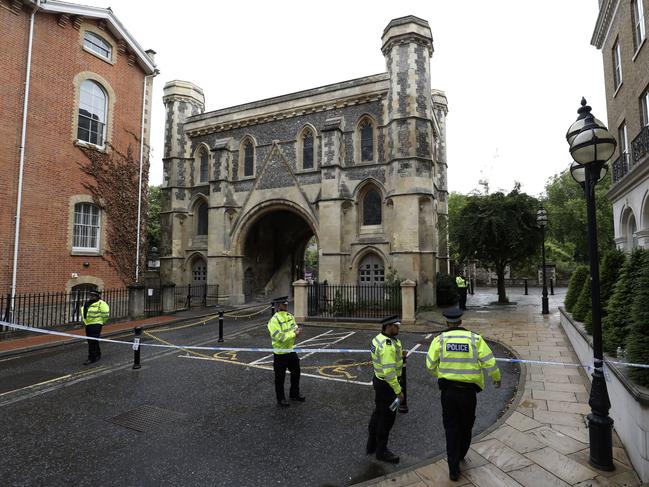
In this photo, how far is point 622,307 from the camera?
545 cm

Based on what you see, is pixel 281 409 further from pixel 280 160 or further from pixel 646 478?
pixel 280 160

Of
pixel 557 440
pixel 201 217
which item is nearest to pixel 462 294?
pixel 557 440

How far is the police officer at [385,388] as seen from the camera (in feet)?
13.8

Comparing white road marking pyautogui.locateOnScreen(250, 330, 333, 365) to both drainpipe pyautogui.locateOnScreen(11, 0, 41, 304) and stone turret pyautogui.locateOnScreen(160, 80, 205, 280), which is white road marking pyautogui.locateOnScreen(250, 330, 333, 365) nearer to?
drainpipe pyautogui.locateOnScreen(11, 0, 41, 304)

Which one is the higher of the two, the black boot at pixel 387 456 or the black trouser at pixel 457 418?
the black trouser at pixel 457 418

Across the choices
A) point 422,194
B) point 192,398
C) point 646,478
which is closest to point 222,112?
point 422,194

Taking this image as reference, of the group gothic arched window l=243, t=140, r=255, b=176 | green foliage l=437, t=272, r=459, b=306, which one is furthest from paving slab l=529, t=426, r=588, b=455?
gothic arched window l=243, t=140, r=255, b=176

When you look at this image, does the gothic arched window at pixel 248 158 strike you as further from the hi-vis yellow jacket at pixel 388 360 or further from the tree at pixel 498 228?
the hi-vis yellow jacket at pixel 388 360

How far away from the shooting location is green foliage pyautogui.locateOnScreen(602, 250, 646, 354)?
5.24 meters

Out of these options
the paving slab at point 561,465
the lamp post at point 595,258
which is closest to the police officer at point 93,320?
the paving slab at point 561,465

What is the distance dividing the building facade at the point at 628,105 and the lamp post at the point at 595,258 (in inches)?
302

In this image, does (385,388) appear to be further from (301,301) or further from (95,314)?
(301,301)

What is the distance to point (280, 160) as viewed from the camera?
22.4m

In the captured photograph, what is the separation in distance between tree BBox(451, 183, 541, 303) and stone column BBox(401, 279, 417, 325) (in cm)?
727
